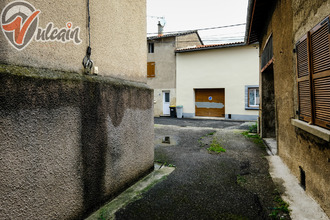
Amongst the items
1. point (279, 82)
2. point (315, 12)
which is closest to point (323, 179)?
point (315, 12)

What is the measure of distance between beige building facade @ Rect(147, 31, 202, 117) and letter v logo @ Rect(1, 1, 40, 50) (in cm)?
1428

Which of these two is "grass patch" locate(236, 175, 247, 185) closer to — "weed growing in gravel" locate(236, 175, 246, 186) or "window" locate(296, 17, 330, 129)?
"weed growing in gravel" locate(236, 175, 246, 186)

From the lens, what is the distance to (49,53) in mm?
2191

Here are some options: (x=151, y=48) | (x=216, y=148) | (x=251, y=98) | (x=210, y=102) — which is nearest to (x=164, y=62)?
(x=151, y=48)

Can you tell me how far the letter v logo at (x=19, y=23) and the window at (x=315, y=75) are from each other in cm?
329

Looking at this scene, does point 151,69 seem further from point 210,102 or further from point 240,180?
point 240,180

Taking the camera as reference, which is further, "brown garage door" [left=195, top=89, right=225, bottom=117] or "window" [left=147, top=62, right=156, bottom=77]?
"window" [left=147, top=62, right=156, bottom=77]

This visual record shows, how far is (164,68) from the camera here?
55.1ft

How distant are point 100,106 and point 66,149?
28.9 inches

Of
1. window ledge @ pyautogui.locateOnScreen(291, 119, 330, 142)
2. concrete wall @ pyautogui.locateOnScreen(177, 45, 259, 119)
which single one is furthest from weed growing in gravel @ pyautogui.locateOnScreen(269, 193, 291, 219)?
concrete wall @ pyautogui.locateOnScreen(177, 45, 259, 119)

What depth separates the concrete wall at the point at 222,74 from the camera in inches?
541

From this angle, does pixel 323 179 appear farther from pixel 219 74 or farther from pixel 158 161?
pixel 219 74

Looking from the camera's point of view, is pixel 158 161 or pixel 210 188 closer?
pixel 210 188

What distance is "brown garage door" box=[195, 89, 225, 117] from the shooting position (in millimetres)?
15039
